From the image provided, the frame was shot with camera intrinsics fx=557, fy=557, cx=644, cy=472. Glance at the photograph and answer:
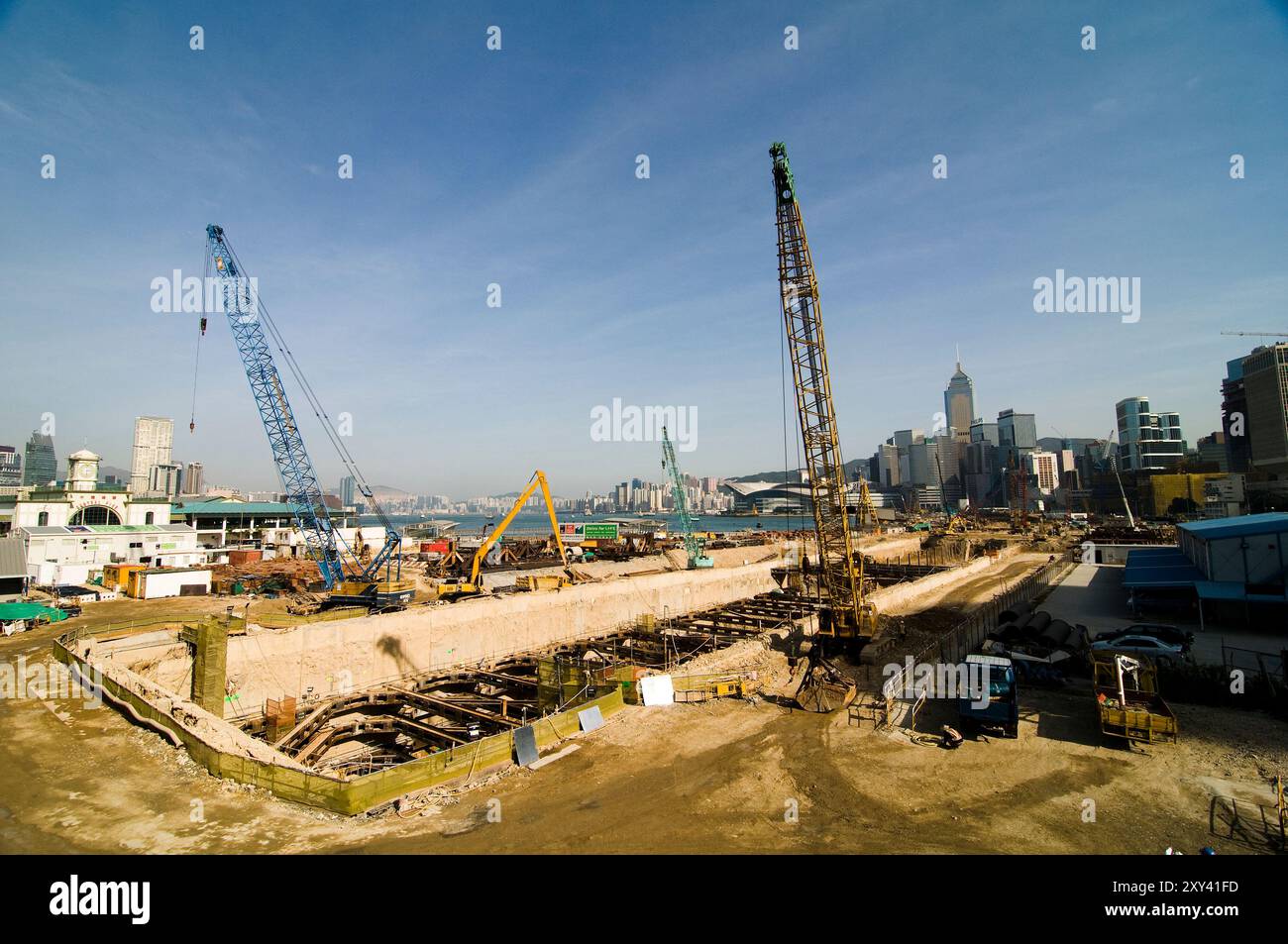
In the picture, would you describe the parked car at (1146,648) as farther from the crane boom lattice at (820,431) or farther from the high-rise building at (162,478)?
the high-rise building at (162,478)

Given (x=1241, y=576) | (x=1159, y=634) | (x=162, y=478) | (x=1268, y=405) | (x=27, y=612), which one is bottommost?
(x=1159, y=634)

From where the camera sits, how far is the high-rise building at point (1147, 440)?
550 feet

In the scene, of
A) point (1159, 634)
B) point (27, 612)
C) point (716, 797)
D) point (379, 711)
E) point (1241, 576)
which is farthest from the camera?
point (27, 612)

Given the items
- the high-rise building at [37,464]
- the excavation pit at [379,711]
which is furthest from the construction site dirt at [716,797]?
the high-rise building at [37,464]

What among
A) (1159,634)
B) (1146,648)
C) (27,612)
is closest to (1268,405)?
(1159,634)

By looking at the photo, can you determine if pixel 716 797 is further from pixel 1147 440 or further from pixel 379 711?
pixel 1147 440

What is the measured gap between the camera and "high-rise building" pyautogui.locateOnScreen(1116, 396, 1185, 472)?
16750 cm

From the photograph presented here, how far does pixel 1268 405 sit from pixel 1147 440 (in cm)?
4134

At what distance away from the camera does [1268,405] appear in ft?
427
